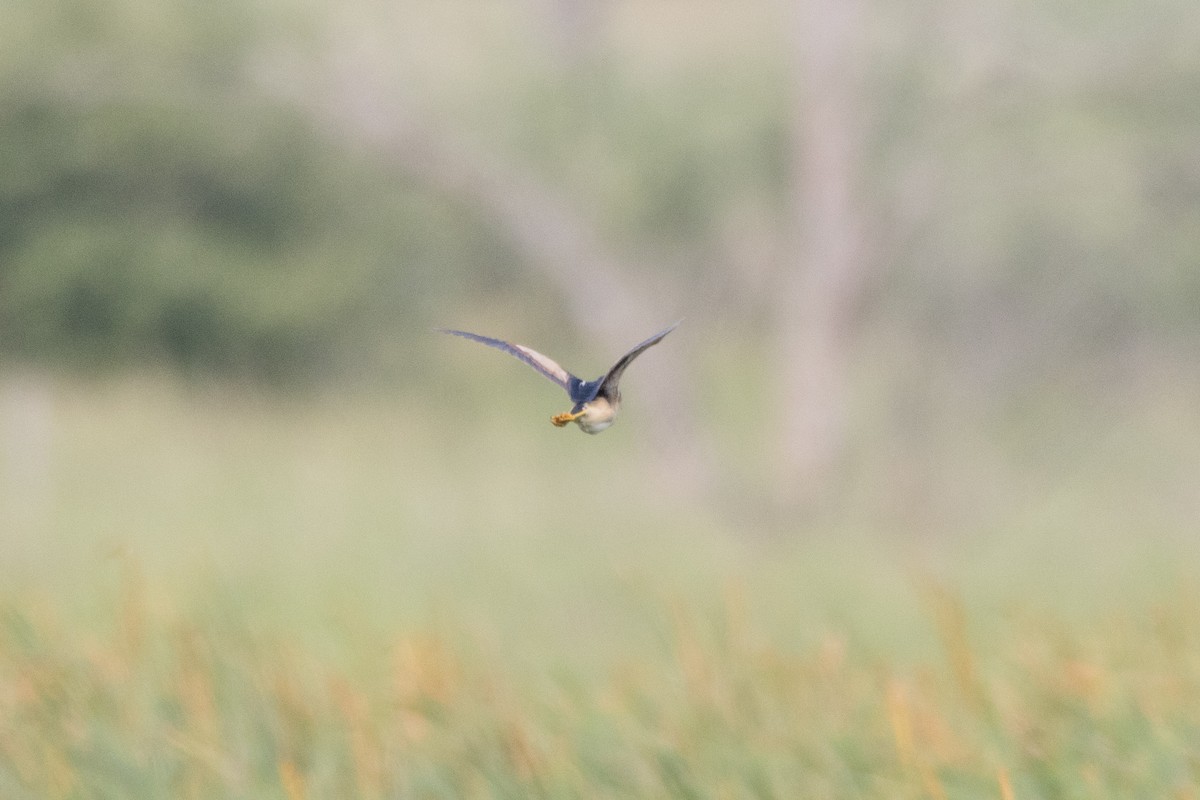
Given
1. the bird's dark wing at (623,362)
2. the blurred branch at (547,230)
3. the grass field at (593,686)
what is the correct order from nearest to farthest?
the bird's dark wing at (623,362) → the grass field at (593,686) → the blurred branch at (547,230)

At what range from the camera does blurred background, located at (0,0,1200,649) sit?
10.3m

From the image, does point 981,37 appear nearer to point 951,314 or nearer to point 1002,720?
point 951,314

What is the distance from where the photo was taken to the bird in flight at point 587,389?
3.35 ft

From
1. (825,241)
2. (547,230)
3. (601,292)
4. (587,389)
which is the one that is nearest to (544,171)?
(547,230)

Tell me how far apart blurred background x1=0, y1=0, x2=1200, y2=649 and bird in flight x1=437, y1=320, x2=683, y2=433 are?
7410mm

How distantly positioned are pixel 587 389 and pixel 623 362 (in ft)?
0.20

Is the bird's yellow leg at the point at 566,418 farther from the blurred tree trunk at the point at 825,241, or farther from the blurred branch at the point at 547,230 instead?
the blurred tree trunk at the point at 825,241

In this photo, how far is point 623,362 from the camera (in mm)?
1014

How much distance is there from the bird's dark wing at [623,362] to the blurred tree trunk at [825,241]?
9.26 m

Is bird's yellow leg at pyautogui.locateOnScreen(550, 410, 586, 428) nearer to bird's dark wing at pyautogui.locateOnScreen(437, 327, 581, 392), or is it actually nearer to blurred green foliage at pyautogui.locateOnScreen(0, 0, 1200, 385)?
bird's dark wing at pyautogui.locateOnScreen(437, 327, 581, 392)

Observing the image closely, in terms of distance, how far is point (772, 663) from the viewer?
354 cm

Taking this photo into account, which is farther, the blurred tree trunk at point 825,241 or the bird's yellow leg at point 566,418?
the blurred tree trunk at point 825,241

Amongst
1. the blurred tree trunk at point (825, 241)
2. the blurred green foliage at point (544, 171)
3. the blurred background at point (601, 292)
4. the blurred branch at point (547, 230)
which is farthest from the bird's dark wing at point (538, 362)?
the blurred green foliage at point (544, 171)

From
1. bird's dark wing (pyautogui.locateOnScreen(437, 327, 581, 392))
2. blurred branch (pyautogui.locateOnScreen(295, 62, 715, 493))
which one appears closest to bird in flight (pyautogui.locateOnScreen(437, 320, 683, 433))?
bird's dark wing (pyautogui.locateOnScreen(437, 327, 581, 392))
